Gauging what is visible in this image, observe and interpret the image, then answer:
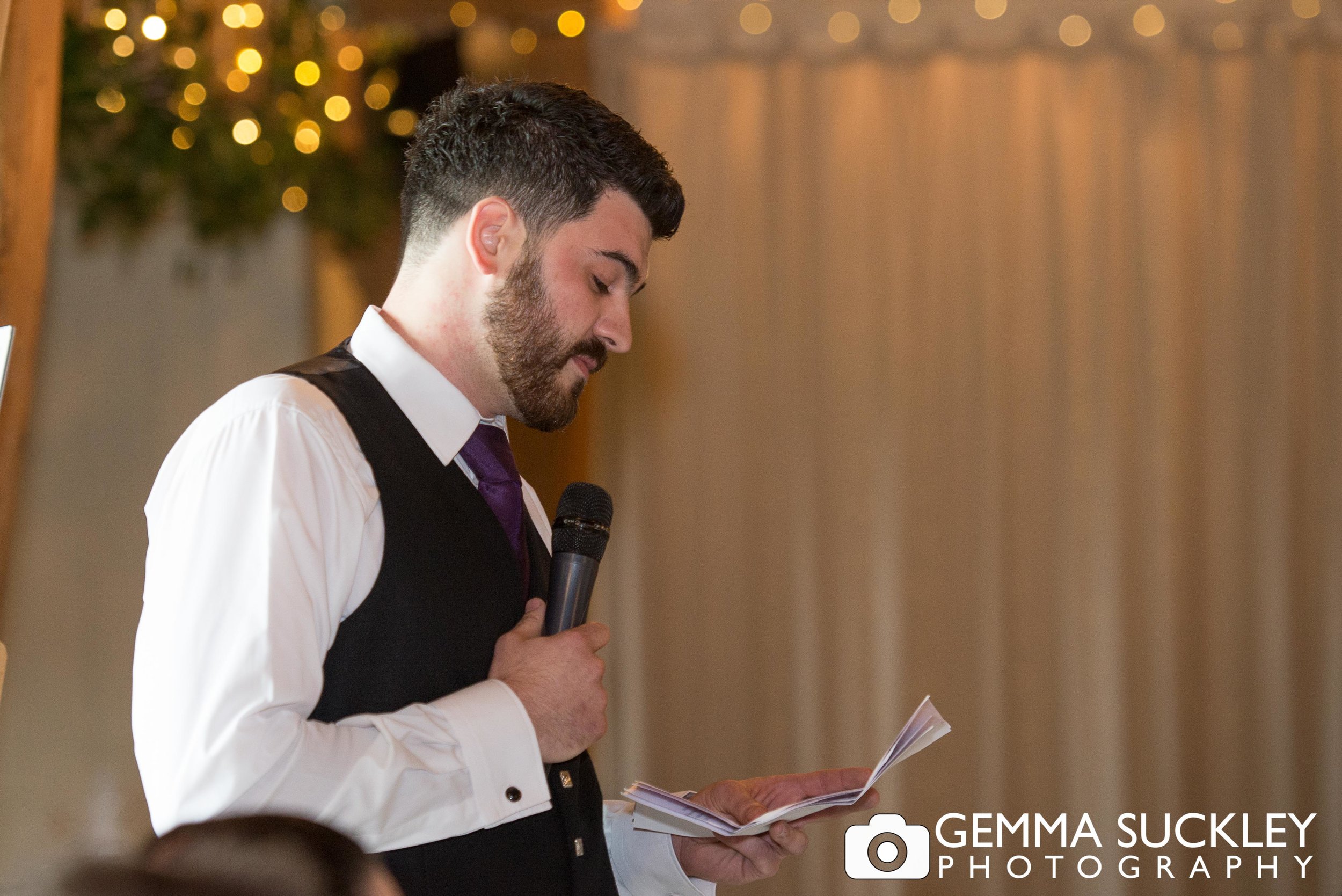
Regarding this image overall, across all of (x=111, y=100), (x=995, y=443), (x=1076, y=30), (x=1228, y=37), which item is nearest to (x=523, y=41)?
(x=111, y=100)

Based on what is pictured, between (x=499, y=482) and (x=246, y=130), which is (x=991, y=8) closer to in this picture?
(x=246, y=130)

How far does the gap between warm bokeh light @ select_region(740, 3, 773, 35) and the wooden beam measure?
6.74 ft

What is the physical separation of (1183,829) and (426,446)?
3.06 metres

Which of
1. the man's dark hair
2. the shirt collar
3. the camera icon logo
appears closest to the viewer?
the shirt collar

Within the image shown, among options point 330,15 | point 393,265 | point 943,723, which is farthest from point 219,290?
point 943,723

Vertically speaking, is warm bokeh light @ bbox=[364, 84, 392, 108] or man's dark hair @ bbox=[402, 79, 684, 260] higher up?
warm bokeh light @ bbox=[364, 84, 392, 108]

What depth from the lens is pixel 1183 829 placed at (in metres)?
3.49

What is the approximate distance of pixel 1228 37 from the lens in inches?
144

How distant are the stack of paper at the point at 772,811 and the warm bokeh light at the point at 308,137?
246 centimetres

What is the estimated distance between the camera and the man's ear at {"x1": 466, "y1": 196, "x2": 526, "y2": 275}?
1.34 meters

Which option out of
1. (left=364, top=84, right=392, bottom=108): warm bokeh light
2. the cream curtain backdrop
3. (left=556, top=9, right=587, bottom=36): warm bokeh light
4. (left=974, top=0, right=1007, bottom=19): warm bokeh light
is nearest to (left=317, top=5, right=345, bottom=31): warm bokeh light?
(left=364, top=84, right=392, bottom=108): warm bokeh light

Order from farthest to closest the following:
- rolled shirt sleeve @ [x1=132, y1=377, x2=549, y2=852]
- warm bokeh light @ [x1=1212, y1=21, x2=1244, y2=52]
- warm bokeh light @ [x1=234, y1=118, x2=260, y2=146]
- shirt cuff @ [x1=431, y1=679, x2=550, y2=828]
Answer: warm bokeh light @ [x1=1212, y1=21, x2=1244, y2=52] < warm bokeh light @ [x1=234, y1=118, x2=260, y2=146] < shirt cuff @ [x1=431, y1=679, x2=550, y2=828] < rolled shirt sleeve @ [x1=132, y1=377, x2=549, y2=852]

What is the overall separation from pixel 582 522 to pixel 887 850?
102 inches

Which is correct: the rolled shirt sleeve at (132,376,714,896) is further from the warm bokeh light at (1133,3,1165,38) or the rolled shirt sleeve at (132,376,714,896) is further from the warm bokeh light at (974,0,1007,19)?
the warm bokeh light at (1133,3,1165,38)
